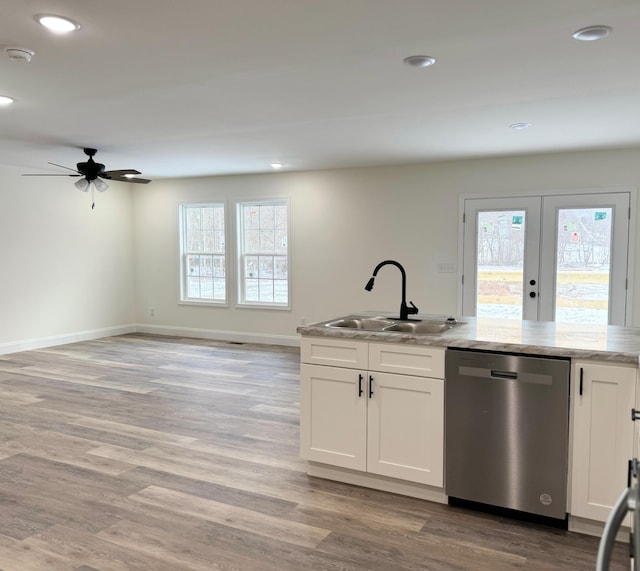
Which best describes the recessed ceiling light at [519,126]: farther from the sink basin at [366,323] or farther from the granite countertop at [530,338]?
the sink basin at [366,323]

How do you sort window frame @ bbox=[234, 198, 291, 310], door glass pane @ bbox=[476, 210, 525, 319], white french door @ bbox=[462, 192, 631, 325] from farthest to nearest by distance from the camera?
window frame @ bbox=[234, 198, 291, 310] → door glass pane @ bbox=[476, 210, 525, 319] → white french door @ bbox=[462, 192, 631, 325]

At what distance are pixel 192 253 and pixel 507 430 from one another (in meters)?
6.49

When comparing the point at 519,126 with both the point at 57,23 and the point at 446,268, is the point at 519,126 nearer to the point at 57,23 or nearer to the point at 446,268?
the point at 446,268

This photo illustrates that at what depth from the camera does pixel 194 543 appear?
2506mm

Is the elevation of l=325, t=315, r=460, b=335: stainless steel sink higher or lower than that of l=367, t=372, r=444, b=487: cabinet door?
higher

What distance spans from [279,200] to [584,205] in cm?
386

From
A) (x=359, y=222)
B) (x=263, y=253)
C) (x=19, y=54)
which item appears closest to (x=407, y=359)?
(x=19, y=54)

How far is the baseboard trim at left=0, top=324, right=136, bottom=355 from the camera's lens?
7.04 m

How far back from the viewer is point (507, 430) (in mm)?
2656

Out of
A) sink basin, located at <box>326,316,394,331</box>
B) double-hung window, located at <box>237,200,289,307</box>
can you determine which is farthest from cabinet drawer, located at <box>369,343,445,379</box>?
double-hung window, located at <box>237,200,289,307</box>

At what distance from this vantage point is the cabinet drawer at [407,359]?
9.21 feet

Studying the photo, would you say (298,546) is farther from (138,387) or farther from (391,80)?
(138,387)

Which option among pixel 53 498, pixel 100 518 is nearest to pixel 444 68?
pixel 100 518

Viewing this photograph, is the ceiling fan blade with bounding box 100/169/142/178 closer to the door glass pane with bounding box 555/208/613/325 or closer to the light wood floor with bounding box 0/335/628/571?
the light wood floor with bounding box 0/335/628/571
